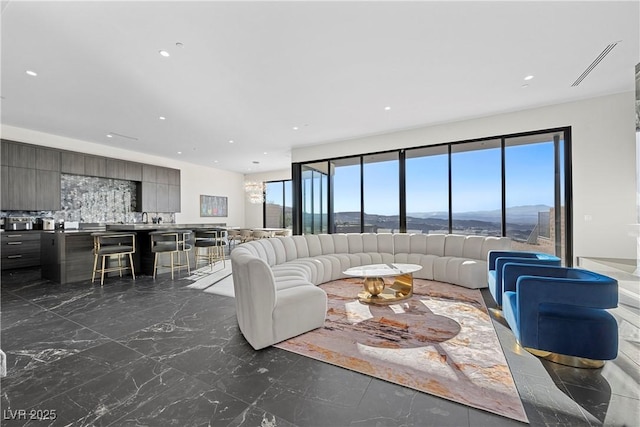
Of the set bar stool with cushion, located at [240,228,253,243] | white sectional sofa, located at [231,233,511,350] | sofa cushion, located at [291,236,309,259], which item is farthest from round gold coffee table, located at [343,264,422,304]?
bar stool with cushion, located at [240,228,253,243]

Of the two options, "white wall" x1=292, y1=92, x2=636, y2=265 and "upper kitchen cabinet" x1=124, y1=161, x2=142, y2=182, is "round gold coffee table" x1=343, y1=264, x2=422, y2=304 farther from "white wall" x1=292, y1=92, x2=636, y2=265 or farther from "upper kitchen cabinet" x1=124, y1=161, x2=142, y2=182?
"upper kitchen cabinet" x1=124, y1=161, x2=142, y2=182

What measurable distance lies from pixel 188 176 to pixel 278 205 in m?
3.81

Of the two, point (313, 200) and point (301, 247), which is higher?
point (313, 200)

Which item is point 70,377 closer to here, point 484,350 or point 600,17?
point 484,350

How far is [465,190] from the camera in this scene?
20.3 ft

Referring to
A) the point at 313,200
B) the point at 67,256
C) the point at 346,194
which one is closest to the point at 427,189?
the point at 346,194

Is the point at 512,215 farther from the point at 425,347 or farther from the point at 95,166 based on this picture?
the point at 95,166

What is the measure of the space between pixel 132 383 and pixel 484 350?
294 cm

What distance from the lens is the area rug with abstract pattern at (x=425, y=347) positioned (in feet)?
6.41

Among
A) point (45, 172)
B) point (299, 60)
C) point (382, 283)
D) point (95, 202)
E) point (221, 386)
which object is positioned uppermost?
point (299, 60)

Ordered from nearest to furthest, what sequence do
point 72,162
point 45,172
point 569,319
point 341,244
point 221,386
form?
point 221,386
point 569,319
point 341,244
point 45,172
point 72,162

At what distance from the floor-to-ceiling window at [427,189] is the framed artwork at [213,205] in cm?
780

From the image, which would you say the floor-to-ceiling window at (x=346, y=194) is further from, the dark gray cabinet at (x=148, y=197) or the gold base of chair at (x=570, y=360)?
the dark gray cabinet at (x=148, y=197)

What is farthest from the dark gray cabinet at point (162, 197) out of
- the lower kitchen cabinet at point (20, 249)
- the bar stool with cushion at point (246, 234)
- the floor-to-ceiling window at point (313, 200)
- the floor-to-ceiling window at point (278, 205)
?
the floor-to-ceiling window at point (313, 200)
